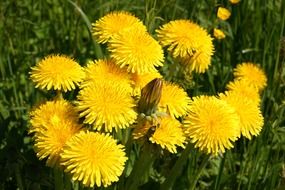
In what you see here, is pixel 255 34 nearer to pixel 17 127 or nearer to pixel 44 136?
pixel 17 127

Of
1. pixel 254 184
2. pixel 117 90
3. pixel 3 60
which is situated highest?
pixel 117 90

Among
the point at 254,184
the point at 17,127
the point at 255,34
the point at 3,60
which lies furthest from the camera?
the point at 255,34

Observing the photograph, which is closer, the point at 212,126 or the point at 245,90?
the point at 212,126

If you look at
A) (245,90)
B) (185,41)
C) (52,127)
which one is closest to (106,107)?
(52,127)

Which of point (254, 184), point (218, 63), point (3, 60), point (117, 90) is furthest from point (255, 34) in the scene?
point (117, 90)

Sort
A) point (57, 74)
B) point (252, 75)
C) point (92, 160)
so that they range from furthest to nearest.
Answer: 1. point (252, 75)
2. point (57, 74)
3. point (92, 160)

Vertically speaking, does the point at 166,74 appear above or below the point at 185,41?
below

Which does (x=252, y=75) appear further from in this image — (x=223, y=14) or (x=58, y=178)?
(x=58, y=178)

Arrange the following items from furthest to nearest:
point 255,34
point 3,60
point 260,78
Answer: point 255,34 → point 3,60 → point 260,78
